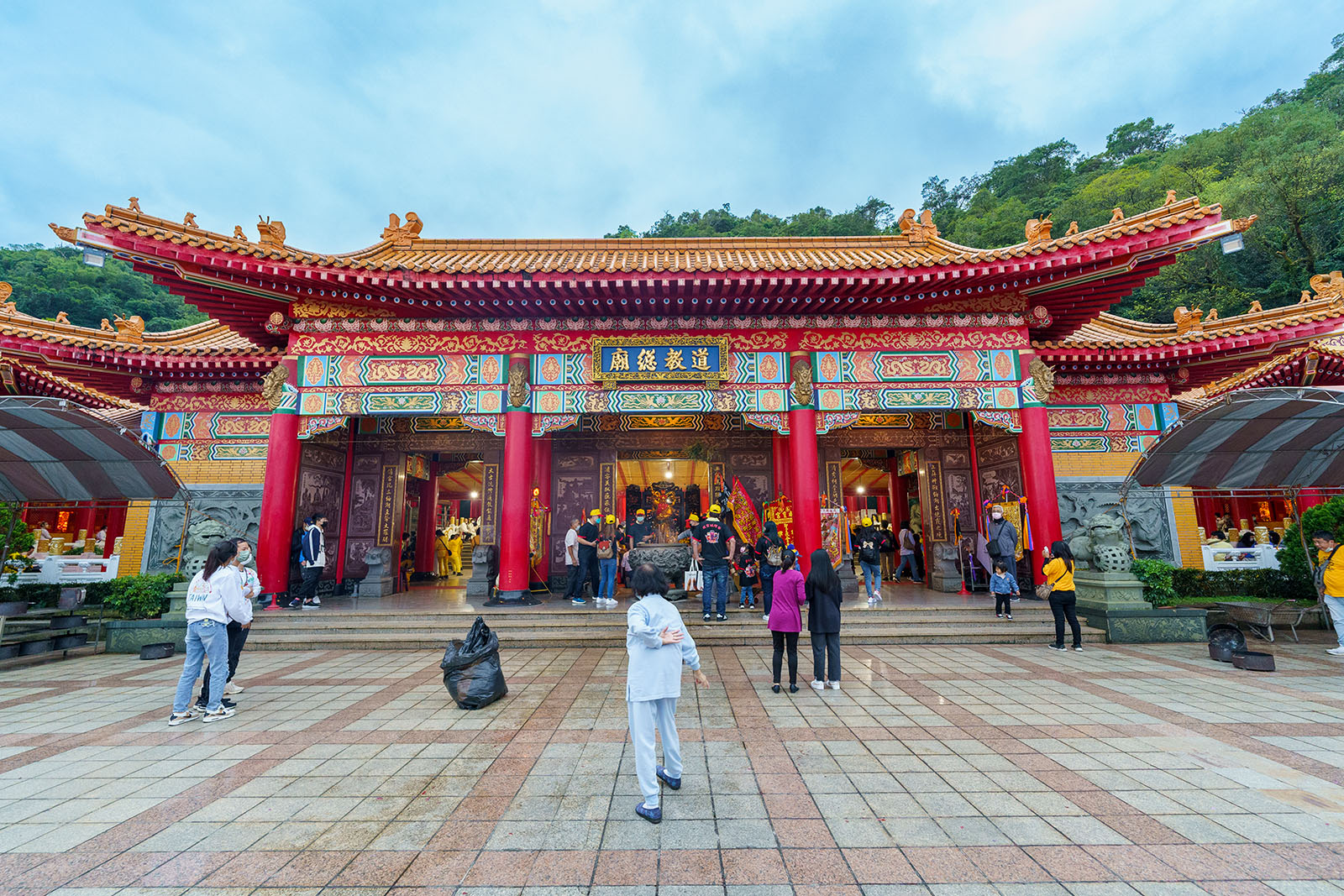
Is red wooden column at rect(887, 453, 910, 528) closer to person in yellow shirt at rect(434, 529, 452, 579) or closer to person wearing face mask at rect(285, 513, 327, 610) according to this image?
person in yellow shirt at rect(434, 529, 452, 579)

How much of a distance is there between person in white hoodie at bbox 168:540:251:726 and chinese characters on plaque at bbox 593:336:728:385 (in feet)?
19.9

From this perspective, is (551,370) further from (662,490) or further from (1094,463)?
(1094,463)

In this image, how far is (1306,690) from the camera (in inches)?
218

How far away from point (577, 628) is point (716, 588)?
90.3 inches

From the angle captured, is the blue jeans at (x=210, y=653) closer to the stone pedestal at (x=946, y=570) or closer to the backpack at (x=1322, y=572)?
the stone pedestal at (x=946, y=570)

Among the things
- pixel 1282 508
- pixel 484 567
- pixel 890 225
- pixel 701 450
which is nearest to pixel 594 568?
pixel 484 567

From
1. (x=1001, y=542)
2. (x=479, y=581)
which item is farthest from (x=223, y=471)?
(x=1001, y=542)

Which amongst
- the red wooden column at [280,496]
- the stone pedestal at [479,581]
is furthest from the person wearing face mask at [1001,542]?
the red wooden column at [280,496]

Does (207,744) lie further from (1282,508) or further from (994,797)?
(1282,508)

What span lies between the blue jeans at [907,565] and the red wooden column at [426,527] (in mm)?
12326

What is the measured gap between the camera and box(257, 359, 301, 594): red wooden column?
9328 mm

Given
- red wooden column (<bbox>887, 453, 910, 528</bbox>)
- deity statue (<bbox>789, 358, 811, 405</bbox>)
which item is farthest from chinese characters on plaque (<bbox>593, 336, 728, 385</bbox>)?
red wooden column (<bbox>887, 453, 910, 528</bbox>)

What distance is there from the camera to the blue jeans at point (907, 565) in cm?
1341

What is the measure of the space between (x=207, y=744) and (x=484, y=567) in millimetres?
6882
